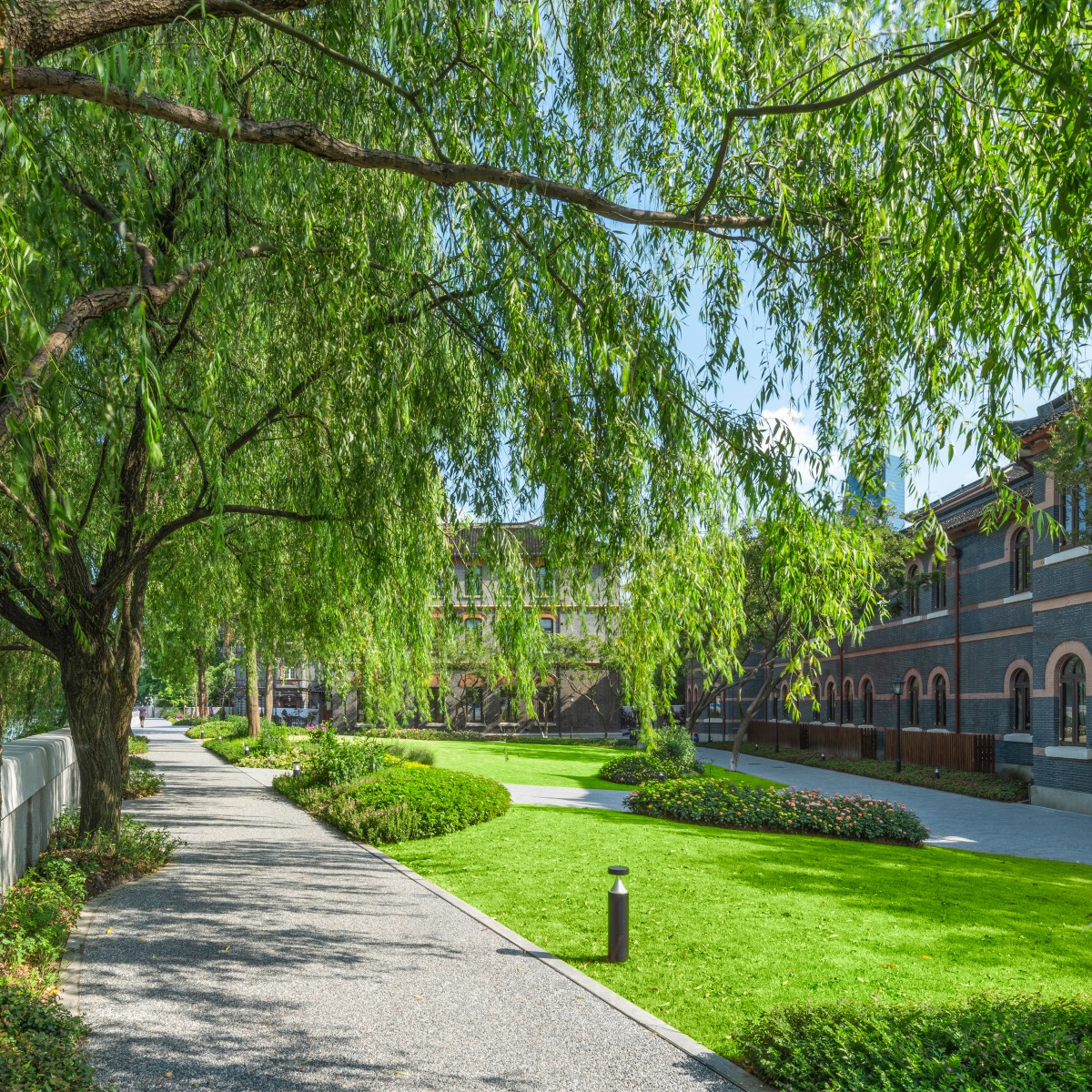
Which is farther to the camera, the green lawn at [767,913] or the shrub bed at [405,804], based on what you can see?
the shrub bed at [405,804]

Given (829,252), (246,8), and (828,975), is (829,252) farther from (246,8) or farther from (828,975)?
(828,975)

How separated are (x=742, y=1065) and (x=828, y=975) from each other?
244cm

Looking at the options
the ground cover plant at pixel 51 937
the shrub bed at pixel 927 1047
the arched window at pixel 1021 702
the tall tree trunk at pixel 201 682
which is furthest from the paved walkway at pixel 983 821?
the tall tree trunk at pixel 201 682

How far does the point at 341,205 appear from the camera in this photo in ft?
26.5

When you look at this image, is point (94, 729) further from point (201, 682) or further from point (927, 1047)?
point (201, 682)

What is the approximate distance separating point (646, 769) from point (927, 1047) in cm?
1955

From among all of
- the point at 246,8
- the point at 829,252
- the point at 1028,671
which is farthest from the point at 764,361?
the point at 1028,671

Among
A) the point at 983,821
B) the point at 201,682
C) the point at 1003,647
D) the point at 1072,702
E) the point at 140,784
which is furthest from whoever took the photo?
the point at 201,682

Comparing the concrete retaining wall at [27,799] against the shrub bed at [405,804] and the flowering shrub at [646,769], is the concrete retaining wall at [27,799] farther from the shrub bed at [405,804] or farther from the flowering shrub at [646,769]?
the flowering shrub at [646,769]

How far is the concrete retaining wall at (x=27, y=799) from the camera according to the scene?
8.96m

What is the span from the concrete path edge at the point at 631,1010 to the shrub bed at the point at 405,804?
176 inches

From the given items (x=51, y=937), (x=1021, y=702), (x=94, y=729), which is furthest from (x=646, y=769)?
(x=51, y=937)

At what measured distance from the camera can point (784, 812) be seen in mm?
17219

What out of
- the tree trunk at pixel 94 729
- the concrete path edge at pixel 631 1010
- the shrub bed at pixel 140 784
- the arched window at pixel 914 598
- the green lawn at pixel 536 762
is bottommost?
the green lawn at pixel 536 762
